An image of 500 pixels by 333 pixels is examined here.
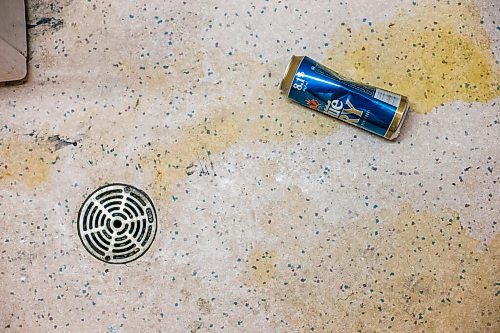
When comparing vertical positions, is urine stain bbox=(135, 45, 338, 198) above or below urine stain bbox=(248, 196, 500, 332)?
above

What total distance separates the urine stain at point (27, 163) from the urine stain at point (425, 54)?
2.28ft

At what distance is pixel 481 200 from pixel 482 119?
187 millimetres

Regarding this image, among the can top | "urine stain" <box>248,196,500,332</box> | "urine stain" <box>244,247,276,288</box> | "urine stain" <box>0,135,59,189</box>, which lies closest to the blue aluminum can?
the can top

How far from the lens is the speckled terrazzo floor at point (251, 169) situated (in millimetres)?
1322

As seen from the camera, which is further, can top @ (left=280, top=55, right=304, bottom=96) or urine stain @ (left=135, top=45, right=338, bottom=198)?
urine stain @ (left=135, top=45, right=338, bottom=198)

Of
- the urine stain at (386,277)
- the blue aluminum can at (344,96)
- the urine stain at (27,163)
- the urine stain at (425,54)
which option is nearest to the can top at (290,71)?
the blue aluminum can at (344,96)

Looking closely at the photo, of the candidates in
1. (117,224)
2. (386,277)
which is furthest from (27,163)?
(386,277)

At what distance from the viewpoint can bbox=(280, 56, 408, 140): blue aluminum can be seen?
1226 mm

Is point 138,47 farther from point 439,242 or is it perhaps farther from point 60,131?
point 439,242

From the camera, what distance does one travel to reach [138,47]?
4.42 ft

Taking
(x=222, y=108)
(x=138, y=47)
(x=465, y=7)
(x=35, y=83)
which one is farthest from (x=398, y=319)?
(x=35, y=83)

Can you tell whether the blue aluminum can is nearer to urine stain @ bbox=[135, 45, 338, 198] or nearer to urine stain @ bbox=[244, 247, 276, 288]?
urine stain @ bbox=[135, 45, 338, 198]

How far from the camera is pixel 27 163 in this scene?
134 centimetres

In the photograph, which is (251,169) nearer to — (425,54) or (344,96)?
(344,96)
